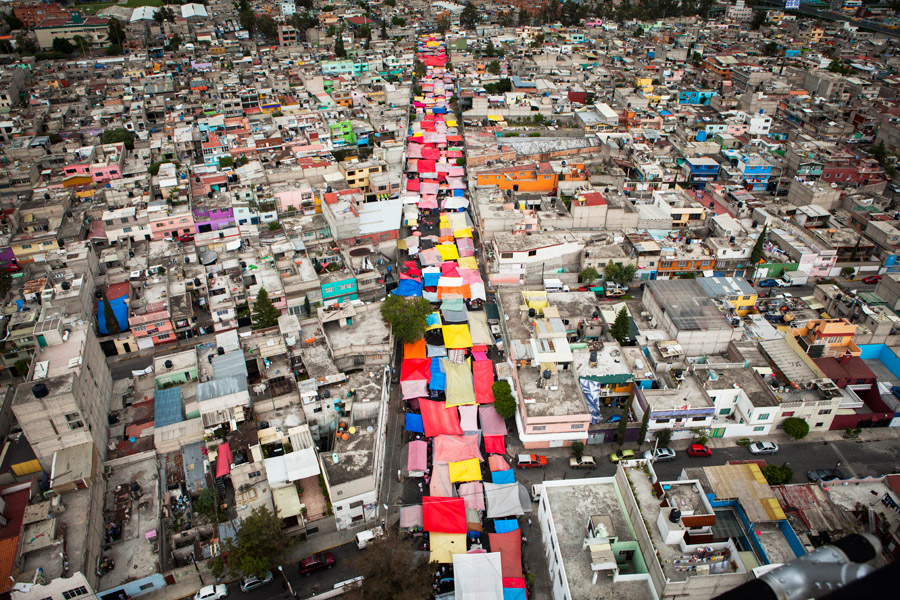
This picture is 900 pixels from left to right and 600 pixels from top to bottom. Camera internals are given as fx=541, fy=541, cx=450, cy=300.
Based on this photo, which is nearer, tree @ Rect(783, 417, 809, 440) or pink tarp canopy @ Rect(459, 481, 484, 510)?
pink tarp canopy @ Rect(459, 481, 484, 510)

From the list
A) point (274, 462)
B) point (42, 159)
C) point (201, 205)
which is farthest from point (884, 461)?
point (42, 159)

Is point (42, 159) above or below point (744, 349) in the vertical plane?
above

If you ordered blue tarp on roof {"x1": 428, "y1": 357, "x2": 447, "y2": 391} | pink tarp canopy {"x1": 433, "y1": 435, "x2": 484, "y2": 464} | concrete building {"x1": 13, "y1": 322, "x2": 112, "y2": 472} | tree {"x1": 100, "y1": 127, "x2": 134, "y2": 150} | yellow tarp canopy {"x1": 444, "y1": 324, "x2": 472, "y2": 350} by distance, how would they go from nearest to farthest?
1. concrete building {"x1": 13, "y1": 322, "x2": 112, "y2": 472}
2. pink tarp canopy {"x1": 433, "y1": 435, "x2": 484, "y2": 464}
3. blue tarp on roof {"x1": 428, "y1": 357, "x2": 447, "y2": 391}
4. yellow tarp canopy {"x1": 444, "y1": 324, "x2": 472, "y2": 350}
5. tree {"x1": 100, "y1": 127, "x2": 134, "y2": 150}

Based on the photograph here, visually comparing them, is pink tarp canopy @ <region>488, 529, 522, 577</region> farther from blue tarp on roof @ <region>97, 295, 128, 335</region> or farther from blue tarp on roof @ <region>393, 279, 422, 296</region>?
blue tarp on roof @ <region>97, 295, 128, 335</region>

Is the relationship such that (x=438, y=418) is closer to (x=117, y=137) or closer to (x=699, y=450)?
(x=699, y=450)

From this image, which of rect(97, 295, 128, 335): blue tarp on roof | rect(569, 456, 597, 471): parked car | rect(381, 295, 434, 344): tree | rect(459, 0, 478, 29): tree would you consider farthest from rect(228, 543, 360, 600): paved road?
rect(459, 0, 478, 29): tree

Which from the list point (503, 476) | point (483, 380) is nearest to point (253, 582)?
point (503, 476)

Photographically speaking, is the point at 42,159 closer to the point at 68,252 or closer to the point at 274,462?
the point at 68,252
